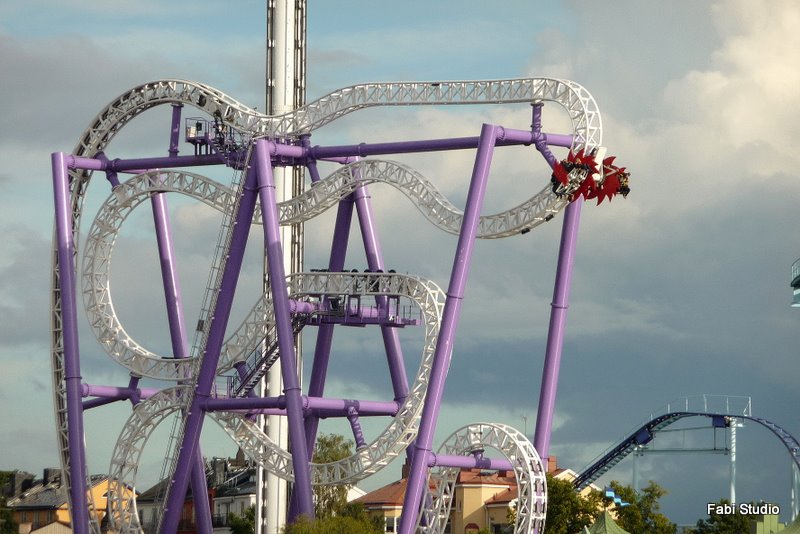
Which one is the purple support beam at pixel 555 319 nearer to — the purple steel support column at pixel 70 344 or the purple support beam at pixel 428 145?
the purple support beam at pixel 428 145

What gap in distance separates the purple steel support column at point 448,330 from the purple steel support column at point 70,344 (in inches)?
502

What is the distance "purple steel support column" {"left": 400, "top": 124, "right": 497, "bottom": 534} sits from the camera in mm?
43000

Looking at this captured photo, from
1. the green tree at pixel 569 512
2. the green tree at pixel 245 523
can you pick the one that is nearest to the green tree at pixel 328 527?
the green tree at pixel 569 512

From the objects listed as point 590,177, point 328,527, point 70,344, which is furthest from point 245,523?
point 590,177

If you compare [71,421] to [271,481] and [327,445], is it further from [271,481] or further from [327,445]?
[327,445]

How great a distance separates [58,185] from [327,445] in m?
26.4

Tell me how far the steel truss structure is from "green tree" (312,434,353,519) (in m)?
19.0

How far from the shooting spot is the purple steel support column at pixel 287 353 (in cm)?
4591

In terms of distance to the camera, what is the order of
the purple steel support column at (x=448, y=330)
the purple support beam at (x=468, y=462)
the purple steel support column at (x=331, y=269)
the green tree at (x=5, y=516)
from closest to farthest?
the purple steel support column at (x=448, y=330)
the purple support beam at (x=468, y=462)
the purple steel support column at (x=331, y=269)
the green tree at (x=5, y=516)

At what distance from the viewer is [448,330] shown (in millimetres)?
43594

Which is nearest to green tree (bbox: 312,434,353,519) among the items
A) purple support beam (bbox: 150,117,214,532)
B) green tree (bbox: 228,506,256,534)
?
green tree (bbox: 228,506,256,534)

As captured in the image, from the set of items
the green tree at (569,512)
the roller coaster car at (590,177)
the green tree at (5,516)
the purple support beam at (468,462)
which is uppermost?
the roller coaster car at (590,177)

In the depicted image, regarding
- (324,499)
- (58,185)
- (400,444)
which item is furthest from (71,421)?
(324,499)

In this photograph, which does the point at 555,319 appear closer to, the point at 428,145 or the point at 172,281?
the point at 428,145
